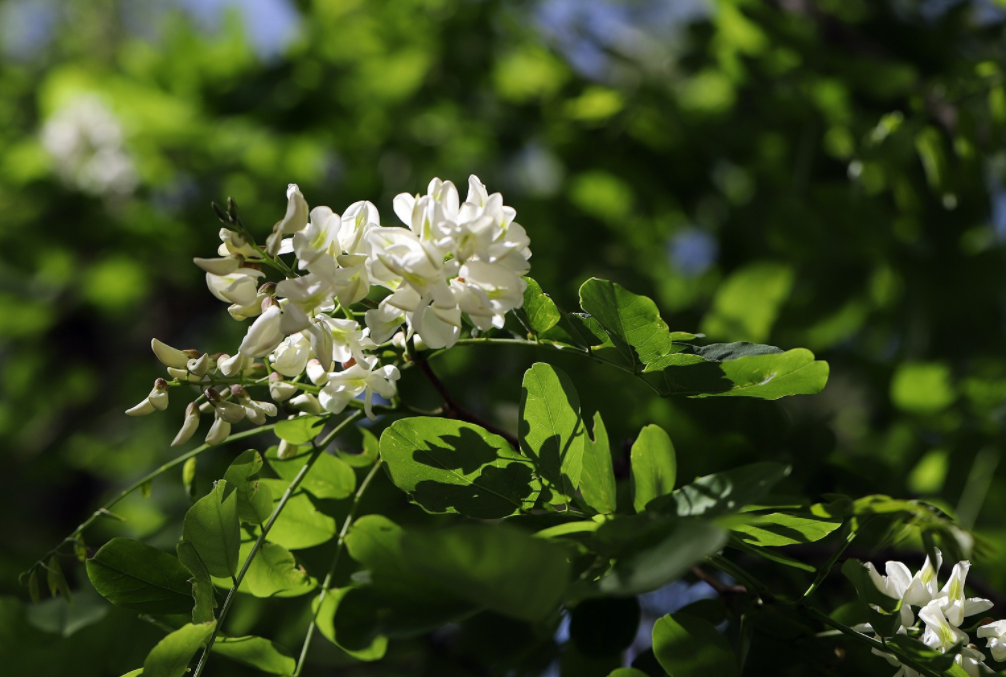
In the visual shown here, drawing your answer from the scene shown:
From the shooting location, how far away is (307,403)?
0.58 meters

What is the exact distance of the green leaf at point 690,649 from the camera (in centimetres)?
50

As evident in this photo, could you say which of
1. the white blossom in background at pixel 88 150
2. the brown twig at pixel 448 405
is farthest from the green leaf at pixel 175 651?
the white blossom in background at pixel 88 150

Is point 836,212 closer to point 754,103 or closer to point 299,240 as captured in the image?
point 754,103

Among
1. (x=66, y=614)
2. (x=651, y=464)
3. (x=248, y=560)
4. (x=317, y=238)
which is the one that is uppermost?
(x=317, y=238)

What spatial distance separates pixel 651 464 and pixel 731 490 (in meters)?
0.09

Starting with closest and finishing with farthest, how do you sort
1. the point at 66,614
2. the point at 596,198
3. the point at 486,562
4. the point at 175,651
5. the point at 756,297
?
1. the point at 486,562
2. the point at 175,651
3. the point at 66,614
4. the point at 756,297
5. the point at 596,198

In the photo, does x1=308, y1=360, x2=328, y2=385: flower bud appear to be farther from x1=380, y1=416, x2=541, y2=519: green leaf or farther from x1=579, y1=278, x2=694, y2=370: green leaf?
x1=579, y1=278, x2=694, y2=370: green leaf

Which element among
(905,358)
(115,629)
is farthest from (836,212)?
(115,629)

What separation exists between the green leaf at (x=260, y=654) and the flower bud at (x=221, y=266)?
283mm

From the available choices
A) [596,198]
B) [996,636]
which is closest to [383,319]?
[996,636]

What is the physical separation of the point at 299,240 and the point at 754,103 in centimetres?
118

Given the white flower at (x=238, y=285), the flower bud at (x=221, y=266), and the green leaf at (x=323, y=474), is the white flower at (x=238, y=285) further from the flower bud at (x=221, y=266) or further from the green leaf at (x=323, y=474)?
the green leaf at (x=323, y=474)

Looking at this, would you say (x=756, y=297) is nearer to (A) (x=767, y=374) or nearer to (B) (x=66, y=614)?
(A) (x=767, y=374)

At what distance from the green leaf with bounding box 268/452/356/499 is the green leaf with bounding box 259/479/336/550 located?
0.01 metres
